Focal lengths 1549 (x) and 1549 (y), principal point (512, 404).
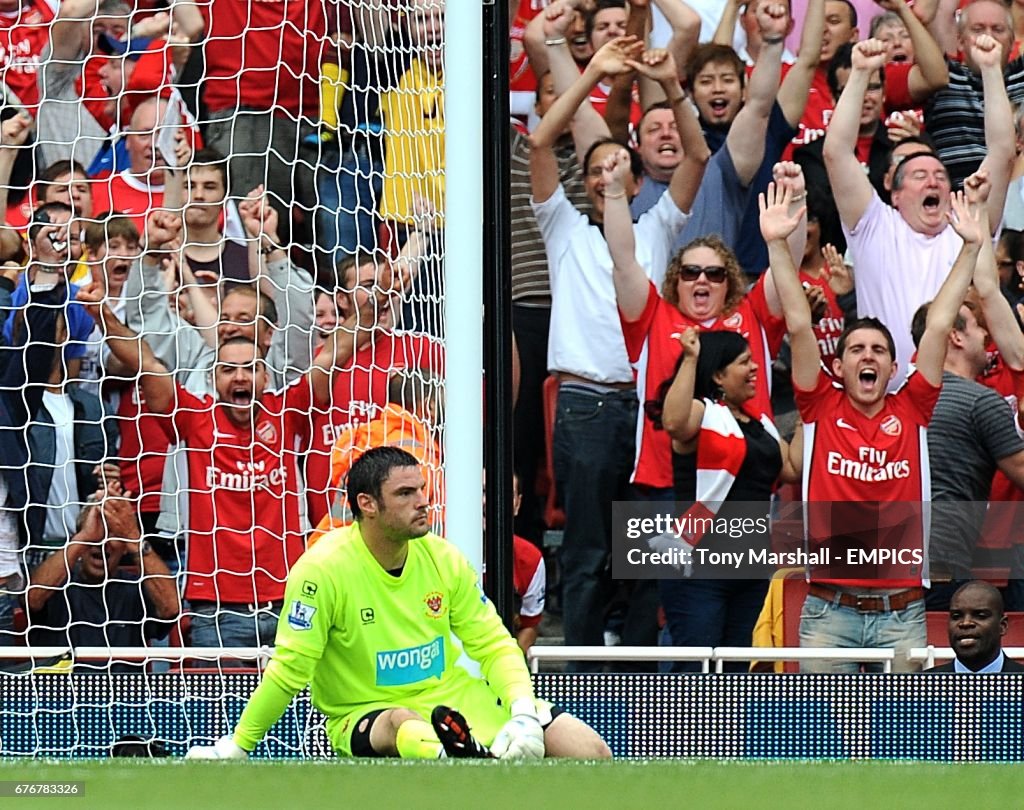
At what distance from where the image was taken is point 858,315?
6172 mm

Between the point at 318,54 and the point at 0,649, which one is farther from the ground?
the point at 318,54

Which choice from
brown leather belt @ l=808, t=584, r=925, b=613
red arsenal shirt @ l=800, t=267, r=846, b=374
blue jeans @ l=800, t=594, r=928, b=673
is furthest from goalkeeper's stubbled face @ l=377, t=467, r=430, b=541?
red arsenal shirt @ l=800, t=267, r=846, b=374

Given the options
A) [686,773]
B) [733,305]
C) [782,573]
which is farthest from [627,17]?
[686,773]

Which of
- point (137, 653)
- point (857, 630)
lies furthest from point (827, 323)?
point (137, 653)

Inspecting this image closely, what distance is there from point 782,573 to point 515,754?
2950mm

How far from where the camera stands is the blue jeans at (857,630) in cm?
585

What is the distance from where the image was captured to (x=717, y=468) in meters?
6.10

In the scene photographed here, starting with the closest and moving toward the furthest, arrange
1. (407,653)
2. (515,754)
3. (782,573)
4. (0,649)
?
(515,754), (407,653), (0,649), (782,573)

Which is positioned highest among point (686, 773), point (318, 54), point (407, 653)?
point (318, 54)

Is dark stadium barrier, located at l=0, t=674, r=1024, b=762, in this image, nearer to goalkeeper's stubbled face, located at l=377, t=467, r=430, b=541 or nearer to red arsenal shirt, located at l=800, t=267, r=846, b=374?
red arsenal shirt, located at l=800, t=267, r=846, b=374

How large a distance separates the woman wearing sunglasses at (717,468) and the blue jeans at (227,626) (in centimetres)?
157

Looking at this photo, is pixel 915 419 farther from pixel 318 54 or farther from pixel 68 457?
pixel 68 457

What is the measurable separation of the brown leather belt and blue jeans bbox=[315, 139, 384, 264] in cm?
220

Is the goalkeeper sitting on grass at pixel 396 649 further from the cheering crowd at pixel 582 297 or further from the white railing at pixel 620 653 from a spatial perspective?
the cheering crowd at pixel 582 297
